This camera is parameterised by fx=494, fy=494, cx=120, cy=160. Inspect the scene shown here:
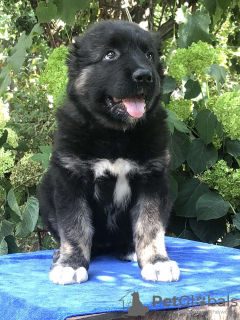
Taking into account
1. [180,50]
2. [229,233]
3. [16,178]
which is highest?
[180,50]

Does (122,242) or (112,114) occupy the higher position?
(112,114)

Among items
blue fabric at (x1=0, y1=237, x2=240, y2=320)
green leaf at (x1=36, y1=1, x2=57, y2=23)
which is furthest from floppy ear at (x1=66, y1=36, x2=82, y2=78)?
blue fabric at (x1=0, y1=237, x2=240, y2=320)

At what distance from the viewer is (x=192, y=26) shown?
4.46 meters

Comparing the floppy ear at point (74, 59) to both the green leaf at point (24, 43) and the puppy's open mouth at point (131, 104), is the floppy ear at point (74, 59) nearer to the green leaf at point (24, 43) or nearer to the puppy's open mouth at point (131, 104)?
the puppy's open mouth at point (131, 104)

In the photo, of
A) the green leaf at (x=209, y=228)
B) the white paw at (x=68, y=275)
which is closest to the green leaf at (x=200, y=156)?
the green leaf at (x=209, y=228)

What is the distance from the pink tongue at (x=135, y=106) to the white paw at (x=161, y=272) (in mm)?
881

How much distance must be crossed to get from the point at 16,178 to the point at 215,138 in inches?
72.4

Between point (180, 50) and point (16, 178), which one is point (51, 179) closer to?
point (16, 178)

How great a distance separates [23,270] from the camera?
309 cm

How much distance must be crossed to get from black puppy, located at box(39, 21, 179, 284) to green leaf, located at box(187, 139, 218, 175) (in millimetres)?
1145

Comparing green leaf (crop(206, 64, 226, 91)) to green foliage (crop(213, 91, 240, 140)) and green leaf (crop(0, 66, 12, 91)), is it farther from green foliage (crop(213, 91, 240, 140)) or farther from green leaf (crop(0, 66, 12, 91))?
green leaf (crop(0, 66, 12, 91))

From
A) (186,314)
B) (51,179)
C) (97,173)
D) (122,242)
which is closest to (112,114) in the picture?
(97,173)

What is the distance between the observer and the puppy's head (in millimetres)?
2838

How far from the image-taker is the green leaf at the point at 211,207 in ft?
13.1
